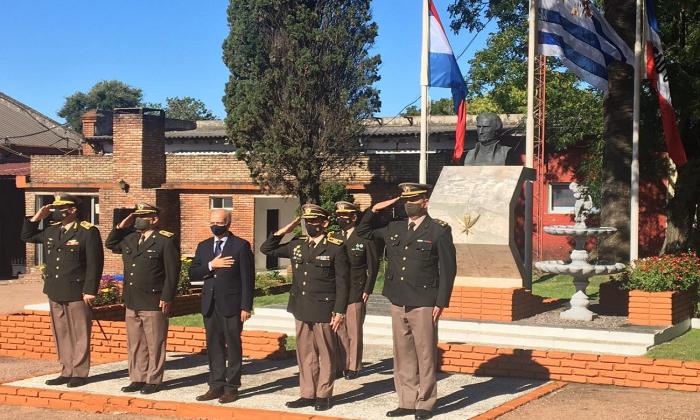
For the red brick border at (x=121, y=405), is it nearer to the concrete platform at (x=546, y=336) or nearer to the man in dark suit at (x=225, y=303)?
the man in dark suit at (x=225, y=303)

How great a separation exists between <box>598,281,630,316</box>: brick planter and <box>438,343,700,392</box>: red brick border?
186 inches

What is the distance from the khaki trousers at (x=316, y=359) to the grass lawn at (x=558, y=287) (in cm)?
998

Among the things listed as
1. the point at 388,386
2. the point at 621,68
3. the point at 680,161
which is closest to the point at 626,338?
the point at 388,386

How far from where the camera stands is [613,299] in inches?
578

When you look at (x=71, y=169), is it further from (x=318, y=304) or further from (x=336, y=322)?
(x=336, y=322)

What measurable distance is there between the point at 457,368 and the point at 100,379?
3850 mm

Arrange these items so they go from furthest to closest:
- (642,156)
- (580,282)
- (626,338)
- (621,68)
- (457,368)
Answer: (642,156)
(621,68)
(580,282)
(626,338)
(457,368)

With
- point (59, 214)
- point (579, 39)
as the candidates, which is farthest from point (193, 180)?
point (59, 214)

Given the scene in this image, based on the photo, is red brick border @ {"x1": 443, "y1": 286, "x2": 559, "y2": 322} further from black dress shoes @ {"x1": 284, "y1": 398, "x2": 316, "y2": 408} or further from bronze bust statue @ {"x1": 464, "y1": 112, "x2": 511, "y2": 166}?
black dress shoes @ {"x1": 284, "y1": 398, "x2": 316, "y2": 408}

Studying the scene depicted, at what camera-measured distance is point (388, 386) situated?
373 inches

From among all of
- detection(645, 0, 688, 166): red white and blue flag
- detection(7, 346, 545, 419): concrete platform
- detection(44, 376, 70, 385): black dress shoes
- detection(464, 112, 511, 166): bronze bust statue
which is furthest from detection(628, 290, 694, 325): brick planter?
detection(44, 376, 70, 385): black dress shoes

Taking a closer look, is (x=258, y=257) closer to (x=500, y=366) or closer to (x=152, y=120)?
(x=152, y=120)

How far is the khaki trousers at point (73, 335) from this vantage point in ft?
31.2

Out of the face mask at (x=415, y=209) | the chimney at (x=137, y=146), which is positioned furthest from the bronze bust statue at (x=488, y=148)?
the chimney at (x=137, y=146)
